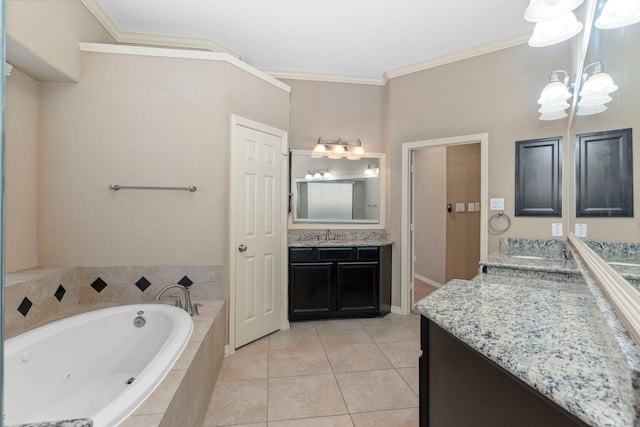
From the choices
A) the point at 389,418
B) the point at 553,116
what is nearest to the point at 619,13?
the point at 553,116

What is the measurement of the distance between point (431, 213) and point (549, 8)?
11.8 ft

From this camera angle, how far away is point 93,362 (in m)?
1.87

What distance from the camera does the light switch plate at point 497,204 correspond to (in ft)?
9.36

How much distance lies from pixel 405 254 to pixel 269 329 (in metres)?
1.71

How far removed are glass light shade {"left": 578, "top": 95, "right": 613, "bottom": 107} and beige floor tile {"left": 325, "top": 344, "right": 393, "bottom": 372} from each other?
6.80ft

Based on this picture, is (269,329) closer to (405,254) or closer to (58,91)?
(405,254)

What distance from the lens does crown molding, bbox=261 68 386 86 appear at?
139 inches

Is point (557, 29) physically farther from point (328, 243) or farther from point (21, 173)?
point (21, 173)

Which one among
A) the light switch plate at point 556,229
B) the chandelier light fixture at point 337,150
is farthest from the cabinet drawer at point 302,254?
the light switch plate at point 556,229

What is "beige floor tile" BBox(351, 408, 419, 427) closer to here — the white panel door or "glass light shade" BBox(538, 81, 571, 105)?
the white panel door

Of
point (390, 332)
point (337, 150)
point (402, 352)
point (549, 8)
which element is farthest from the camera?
point (337, 150)

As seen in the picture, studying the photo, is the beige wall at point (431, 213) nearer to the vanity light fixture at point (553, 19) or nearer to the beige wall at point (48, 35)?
the vanity light fixture at point (553, 19)

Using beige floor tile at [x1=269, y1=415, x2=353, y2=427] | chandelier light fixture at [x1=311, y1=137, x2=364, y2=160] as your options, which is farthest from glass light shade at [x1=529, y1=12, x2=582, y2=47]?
beige floor tile at [x1=269, y1=415, x2=353, y2=427]

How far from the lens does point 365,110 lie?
3.74 m
